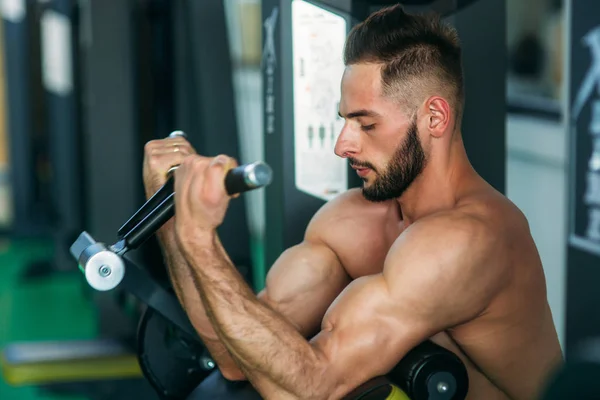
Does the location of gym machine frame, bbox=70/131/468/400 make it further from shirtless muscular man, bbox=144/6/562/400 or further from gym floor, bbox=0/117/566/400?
gym floor, bbox=0/117/566/400

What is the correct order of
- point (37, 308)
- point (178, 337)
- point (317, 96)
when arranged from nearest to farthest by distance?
point (178, 337) → point (317, 96) → point (37, 308)

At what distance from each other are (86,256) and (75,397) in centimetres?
169

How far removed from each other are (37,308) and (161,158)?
272 centimetres

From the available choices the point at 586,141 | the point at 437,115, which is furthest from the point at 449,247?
the point at 586,141

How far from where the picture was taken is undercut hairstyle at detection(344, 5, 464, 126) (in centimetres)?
148

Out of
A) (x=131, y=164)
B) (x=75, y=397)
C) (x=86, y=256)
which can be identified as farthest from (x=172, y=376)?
(x=131, y=164)

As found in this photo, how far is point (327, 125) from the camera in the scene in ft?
6.95

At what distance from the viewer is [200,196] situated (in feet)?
4.30

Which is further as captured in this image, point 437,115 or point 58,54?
point 58,54

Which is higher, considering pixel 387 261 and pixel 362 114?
pixel 362 114

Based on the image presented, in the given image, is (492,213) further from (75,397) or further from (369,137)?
(75,397)

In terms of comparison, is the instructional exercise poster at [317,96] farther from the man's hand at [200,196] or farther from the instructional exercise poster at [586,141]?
the man's hand at [200,196]

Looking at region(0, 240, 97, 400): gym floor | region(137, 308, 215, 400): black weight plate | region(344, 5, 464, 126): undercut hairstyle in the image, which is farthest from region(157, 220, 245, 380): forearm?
region(0, 240, 97, 400): gym floor

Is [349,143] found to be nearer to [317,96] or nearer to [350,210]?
[350,210]
